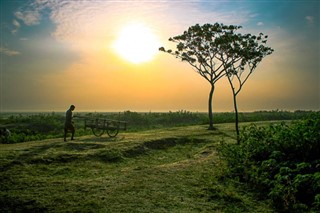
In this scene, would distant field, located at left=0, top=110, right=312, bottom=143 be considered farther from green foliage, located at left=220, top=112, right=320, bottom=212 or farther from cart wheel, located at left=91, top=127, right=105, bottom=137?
green foliage, located at left=220, top=112, right=320, bottom=212

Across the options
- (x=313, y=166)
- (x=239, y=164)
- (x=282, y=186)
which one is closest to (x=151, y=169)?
(x=239, y=164)

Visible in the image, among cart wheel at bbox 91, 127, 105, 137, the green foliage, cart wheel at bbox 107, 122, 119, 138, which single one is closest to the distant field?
cart wheel at bbox 91, 127, 105, 137

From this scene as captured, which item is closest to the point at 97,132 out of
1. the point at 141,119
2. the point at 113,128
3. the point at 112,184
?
the point at 113,128

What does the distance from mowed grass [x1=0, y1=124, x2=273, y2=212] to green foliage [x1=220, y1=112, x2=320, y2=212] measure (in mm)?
522

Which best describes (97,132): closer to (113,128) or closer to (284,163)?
(113,128)

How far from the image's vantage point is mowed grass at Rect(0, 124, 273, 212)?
7145 millimetres

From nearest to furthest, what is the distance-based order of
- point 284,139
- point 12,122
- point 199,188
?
point 199,188 < point 284,139 < point 12,122

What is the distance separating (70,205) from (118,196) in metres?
1.22

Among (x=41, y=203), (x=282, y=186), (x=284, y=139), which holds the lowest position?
(x=41, y=203)

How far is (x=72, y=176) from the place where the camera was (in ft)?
32.7

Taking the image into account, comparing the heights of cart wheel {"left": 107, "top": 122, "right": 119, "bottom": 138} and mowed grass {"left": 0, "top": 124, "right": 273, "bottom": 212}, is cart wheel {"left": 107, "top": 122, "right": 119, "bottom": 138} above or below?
above

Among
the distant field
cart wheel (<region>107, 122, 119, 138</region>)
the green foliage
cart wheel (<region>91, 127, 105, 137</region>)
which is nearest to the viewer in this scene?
the green foliage

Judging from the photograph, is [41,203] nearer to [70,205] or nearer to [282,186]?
A: [70,205]

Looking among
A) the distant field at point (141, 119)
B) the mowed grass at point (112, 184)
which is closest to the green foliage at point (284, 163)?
the mowed grass at point (112, 184)
